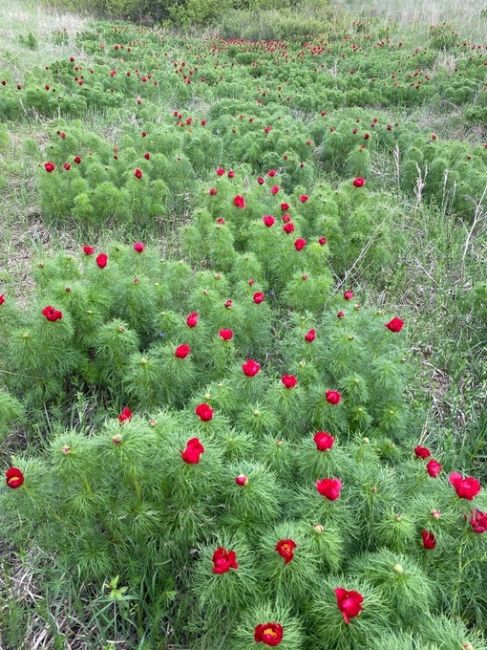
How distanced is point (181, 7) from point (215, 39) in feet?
8.26

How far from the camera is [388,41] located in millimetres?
12578

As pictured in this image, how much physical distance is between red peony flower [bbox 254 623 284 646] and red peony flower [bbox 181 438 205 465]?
55cm

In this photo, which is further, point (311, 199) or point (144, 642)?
point (311, 199)

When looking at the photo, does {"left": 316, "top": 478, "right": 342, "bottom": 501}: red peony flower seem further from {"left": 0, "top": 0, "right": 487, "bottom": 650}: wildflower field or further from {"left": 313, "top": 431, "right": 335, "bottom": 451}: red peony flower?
{"left": 313, "top": 431, "right": 335, "bottom": 451}: red peony flower

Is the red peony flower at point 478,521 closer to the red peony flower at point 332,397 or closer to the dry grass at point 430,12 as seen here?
the red peony flower at point 332,397

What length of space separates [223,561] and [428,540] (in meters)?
0.82

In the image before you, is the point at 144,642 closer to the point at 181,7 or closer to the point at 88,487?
the point at 88,487

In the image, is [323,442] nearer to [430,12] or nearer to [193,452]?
[193,452]

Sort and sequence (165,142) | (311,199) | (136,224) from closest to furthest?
(311,199) → (136,224) → (165,142)

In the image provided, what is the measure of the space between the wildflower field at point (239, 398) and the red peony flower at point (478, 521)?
1 cm

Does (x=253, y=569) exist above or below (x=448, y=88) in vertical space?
below

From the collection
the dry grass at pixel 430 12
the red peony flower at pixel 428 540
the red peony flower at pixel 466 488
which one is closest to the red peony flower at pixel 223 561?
the red peony flower at pixel 428 540

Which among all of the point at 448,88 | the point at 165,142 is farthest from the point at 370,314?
the point at 448,88

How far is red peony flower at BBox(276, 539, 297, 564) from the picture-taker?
5.30 ft
